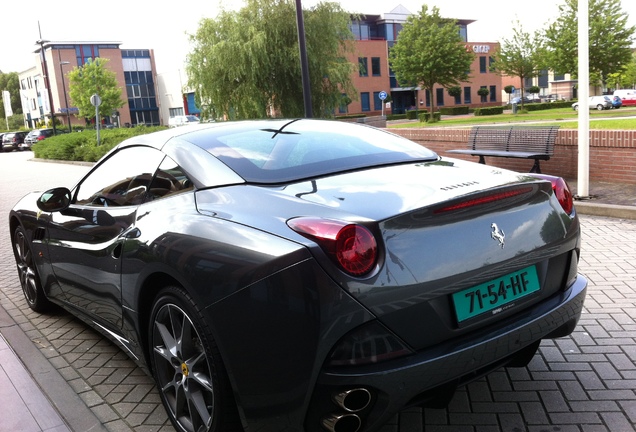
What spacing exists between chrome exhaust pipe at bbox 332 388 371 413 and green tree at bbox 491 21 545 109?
5390cm

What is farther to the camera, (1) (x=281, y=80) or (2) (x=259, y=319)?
(1) (x=281, y=80)

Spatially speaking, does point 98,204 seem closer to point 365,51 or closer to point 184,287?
point 184,287

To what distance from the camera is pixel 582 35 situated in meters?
7.99

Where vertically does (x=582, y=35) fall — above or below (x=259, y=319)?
above

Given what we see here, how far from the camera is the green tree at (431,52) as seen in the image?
4975 centimetres

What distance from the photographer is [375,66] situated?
6744 cm

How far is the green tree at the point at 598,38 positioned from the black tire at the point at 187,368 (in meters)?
46.6

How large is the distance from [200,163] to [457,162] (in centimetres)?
136

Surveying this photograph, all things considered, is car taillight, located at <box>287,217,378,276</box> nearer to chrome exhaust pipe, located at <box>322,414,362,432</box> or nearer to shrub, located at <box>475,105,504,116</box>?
chrome exhaust pipe, located at <box>322,414,362,432</box>

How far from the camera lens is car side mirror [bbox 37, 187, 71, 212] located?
394 centimetres

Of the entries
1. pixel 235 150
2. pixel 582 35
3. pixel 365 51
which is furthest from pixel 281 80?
pixel 365 51

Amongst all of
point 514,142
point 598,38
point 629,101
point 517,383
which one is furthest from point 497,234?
point 629,101

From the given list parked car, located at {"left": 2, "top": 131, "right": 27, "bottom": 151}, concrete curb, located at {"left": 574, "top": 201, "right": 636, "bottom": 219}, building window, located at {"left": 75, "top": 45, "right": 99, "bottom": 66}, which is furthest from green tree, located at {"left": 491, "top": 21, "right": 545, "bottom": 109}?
building window, located at {"left": 75, "top": 45, "right": 99, "bottom": 66}

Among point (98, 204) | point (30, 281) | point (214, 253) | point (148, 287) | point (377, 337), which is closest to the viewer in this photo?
point (377, 337)
